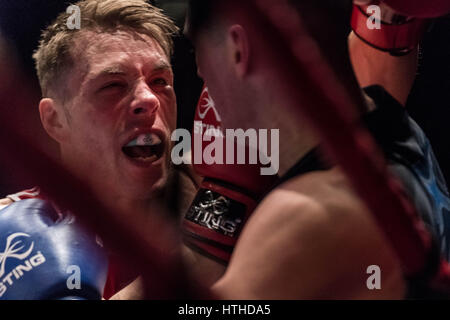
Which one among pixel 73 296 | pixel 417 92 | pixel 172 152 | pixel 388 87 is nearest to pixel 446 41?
pixel 417 92

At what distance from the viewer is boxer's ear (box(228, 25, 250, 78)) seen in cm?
66

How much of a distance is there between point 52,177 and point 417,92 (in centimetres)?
85

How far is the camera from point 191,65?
115 cm

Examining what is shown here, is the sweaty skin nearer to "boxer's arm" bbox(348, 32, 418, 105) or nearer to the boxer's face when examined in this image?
the boxer's face

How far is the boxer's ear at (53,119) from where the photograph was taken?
1.02 m

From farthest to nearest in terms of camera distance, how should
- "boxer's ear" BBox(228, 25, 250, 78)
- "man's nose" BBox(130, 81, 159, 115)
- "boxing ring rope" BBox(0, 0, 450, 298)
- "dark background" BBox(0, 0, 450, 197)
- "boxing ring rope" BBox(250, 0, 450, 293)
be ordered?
"dark background" BBox(0, 0, 450, 197) → "man's nose" BBox(130, 81, 159, 115) → "boxer's ear" BBox(228, 25, 250, 78) → "boxing ring rope" BBox(250, 0, 450, 293) → "boxing ring rope" BBox(0, 0, 450, 298)

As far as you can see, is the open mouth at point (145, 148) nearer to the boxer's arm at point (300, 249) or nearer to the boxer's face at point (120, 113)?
the boxer's face at point (120, 113)

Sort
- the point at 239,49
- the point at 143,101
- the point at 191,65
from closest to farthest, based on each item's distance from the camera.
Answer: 1. the point at 239,49
2. the point at 143,101
3. the point at 191,65

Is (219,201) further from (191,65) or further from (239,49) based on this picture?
(191,65)

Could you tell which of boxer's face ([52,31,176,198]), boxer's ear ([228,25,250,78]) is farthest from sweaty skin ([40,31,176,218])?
boxer's ear ([228,25,250,78])

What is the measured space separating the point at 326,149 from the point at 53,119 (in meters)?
0.62

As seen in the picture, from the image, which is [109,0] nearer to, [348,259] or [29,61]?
[29,61]

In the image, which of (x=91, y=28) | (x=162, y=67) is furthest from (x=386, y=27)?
(x=91, y=28)

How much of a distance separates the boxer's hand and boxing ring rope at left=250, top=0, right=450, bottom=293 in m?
0.51
